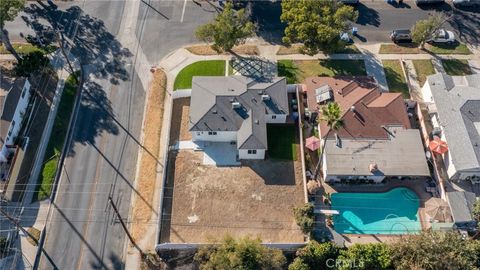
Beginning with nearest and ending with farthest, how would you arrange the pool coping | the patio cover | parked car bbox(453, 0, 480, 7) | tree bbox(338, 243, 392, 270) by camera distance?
tree bbox(338, 243, 392, 270) → the pool coping → the patio cover → parked car bbox(453, 0, 480, 7)

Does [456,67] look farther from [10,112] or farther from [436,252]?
[10,112]

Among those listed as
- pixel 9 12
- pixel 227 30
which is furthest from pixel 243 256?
pixel 9 12

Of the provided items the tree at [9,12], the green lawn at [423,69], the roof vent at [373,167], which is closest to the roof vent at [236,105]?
the roof vent at [373,167]

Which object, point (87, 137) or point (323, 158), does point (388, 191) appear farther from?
point (87, 137)

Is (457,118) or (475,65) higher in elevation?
(475,65)

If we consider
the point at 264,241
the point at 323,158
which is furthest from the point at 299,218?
the point at 323,158

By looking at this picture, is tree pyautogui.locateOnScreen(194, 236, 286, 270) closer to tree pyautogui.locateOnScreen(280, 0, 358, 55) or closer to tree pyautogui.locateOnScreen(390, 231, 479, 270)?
tree pyautogui.locateOnScreen(390, 231, 479, 270)

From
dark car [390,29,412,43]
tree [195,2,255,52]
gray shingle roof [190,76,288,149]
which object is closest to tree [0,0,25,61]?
tree [195,2,255,52]
